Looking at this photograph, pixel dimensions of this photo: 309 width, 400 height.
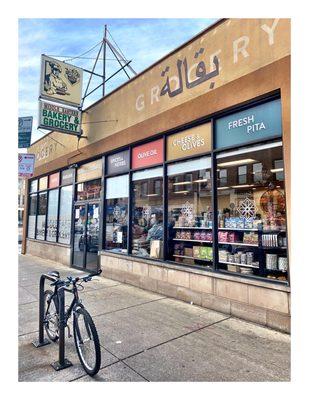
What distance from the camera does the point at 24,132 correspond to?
8758 mm

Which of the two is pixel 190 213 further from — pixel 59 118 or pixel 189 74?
pixel 59 118

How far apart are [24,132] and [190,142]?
16.5 ft

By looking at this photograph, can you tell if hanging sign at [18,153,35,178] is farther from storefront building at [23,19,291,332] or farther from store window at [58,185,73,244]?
store window at [58,185,73,244]

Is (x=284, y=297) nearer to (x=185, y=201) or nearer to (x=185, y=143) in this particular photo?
(x=185, y=201)

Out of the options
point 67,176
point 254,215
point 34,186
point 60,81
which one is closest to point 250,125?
point 254,215

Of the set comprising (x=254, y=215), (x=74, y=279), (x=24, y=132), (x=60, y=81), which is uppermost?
(x=60, y=81)

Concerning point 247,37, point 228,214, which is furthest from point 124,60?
point 228,214

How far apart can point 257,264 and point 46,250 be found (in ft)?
35.7

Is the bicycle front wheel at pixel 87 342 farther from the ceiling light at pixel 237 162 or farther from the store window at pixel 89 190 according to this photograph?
the store window at pixel 89 190

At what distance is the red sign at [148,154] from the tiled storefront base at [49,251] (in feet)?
17.7

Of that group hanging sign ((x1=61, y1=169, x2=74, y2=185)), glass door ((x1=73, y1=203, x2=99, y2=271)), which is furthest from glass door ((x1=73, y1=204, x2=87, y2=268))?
hanging sign ((x1=61, y1=169, x2=74, y2=185))

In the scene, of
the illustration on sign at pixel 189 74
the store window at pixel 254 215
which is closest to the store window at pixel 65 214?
the illustration on sign at pixel 189 74

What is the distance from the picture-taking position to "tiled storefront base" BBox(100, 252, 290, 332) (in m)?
4.95

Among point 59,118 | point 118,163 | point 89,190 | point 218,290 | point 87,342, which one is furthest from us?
point 89,190
